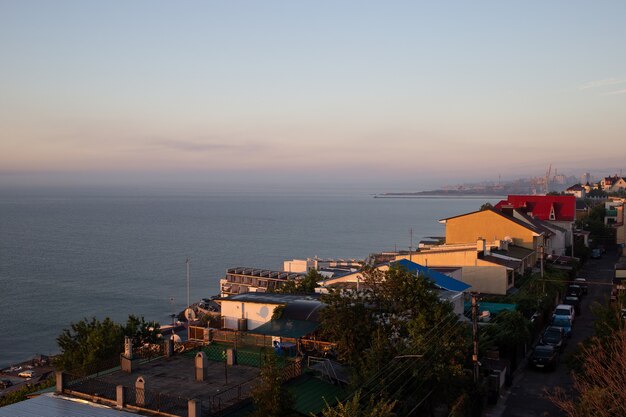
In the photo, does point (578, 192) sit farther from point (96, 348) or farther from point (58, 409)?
point (58, 409)

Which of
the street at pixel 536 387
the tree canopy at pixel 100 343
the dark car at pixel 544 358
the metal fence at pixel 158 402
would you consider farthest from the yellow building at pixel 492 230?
the metal fence at pixel 158 402

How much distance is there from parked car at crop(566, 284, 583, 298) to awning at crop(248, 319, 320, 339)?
2227 cm

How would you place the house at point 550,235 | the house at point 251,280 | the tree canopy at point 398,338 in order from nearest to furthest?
1. the tree canopy at point 398,338
2. the house at point 550,235
3. the house at point 251,280

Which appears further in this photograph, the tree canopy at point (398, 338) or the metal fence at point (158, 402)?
the tree canopy at point (398, 338)

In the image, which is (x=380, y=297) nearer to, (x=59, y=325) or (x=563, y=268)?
(x=563, y=268)

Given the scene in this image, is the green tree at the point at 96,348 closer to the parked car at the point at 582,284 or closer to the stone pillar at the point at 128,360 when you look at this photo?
the stone pillar at the point at 128,360

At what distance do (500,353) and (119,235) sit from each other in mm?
105690

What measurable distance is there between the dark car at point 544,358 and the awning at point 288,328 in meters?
9.20

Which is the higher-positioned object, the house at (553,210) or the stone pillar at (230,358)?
the house at (553,210)

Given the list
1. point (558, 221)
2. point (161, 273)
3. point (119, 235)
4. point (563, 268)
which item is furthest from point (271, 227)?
point (563, 268)

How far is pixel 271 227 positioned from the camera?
140250mm

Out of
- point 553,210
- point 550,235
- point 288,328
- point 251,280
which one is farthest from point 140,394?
point 553,210

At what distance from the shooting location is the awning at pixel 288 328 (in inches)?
633

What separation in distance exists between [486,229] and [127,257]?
2280 inches
